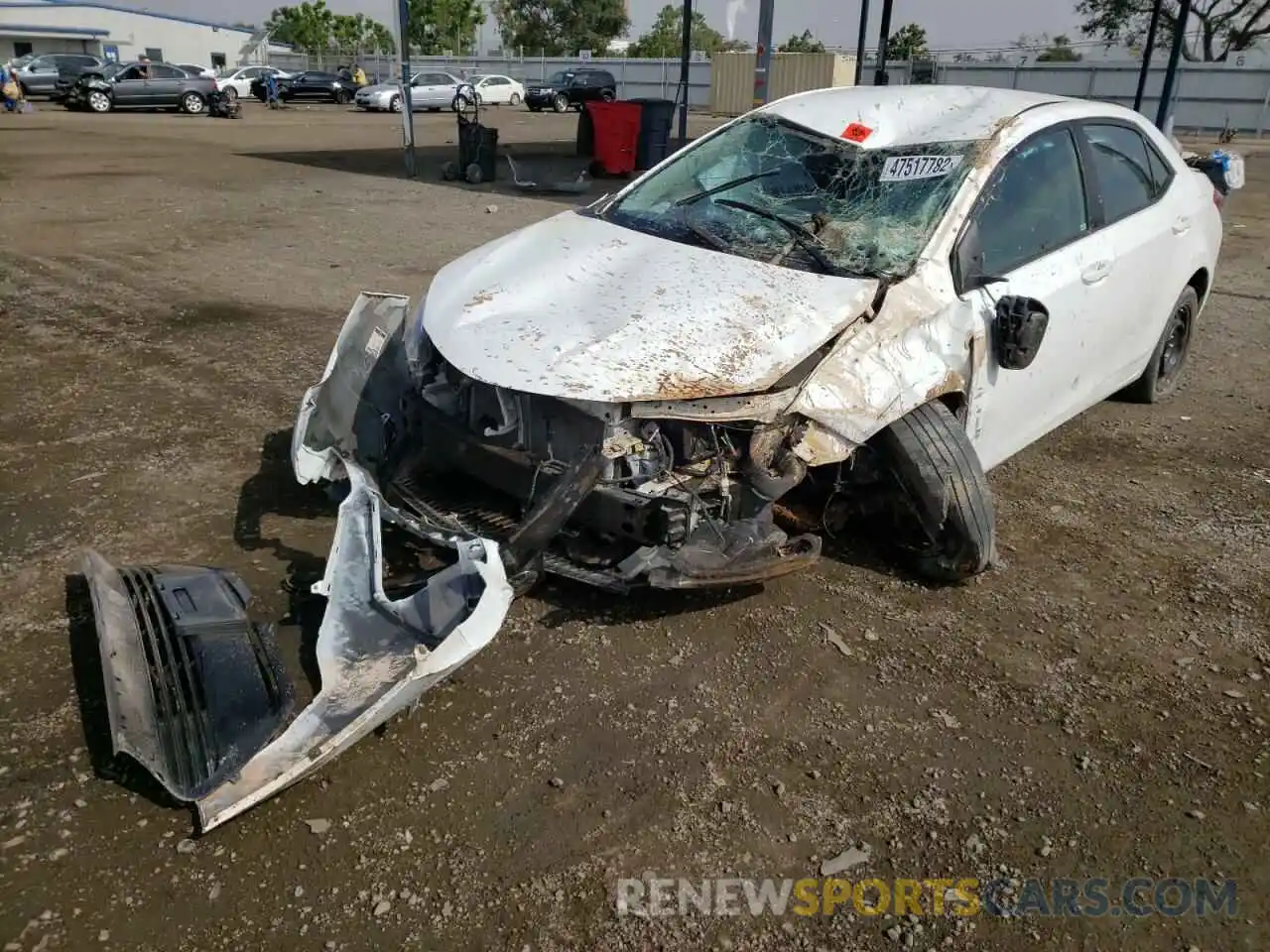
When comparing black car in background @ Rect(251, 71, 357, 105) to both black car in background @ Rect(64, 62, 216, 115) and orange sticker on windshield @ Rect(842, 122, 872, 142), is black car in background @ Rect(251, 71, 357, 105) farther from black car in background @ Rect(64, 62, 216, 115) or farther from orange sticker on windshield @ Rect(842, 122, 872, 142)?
orange sticker on windshield @ Rect(842, 122, 872, 142)

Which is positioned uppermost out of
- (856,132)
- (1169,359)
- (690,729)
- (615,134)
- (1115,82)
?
(1115,82)

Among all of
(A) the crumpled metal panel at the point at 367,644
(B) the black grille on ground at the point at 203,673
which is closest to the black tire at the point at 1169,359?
(A) the crumpled metal panel at the point at 367,644

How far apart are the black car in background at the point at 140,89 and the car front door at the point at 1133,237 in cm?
2982

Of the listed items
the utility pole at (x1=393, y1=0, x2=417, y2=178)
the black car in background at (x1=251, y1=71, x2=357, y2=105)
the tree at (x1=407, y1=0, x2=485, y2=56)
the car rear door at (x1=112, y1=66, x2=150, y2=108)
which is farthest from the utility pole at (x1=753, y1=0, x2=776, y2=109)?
the tree at (x1=407, y1=0, x2=485, y2=56)

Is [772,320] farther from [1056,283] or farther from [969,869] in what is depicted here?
[969,869]

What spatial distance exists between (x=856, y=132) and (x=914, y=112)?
0.29 meters

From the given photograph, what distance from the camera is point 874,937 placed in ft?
7.19

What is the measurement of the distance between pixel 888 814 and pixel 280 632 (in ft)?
6.62

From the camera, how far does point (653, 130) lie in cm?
1533

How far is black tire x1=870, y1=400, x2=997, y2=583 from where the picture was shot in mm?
3387

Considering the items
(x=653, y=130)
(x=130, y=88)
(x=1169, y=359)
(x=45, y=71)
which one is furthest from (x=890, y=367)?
(x=45, y=71)

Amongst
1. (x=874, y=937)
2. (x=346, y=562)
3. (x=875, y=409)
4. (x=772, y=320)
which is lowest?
(x=874, y=937)

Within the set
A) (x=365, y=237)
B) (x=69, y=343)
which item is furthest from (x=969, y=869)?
(x=365, y=237)

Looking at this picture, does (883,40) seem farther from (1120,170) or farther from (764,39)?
(1120,170)
